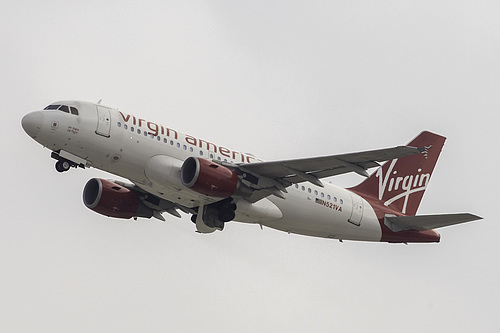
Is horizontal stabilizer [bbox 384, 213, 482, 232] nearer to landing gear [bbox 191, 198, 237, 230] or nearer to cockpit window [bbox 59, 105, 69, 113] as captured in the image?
landing gear [bbox 191, 198, 237, 230]

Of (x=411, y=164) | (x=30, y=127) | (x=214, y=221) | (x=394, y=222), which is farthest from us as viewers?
(x=411, y=164)

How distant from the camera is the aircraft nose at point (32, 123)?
4128 cm

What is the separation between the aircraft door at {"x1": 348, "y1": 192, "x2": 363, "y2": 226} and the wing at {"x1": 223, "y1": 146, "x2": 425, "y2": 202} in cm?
468

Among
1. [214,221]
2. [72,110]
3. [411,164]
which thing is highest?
[411,164]

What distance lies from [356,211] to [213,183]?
28.6 feet

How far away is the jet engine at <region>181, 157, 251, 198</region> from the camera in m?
42.2

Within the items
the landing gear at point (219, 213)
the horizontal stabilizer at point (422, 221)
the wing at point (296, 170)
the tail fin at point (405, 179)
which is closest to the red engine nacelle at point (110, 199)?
the landing gear at point (219, 213)

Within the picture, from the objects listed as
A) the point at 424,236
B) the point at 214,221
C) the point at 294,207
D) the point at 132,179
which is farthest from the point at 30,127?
the point at 424,236

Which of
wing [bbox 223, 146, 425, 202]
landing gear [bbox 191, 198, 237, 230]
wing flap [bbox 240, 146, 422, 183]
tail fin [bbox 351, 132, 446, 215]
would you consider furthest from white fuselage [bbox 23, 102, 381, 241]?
tail fin [bbox 351, 132, 446, 215]

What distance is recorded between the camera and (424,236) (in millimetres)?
48750

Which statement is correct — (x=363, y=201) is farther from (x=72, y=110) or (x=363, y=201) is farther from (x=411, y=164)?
(x=72, y=110)

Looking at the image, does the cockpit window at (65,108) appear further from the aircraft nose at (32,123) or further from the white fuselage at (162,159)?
the aircraft nose at (32,123)

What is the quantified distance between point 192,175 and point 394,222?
11706mm

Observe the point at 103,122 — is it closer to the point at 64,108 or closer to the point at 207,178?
the point at 64,108
